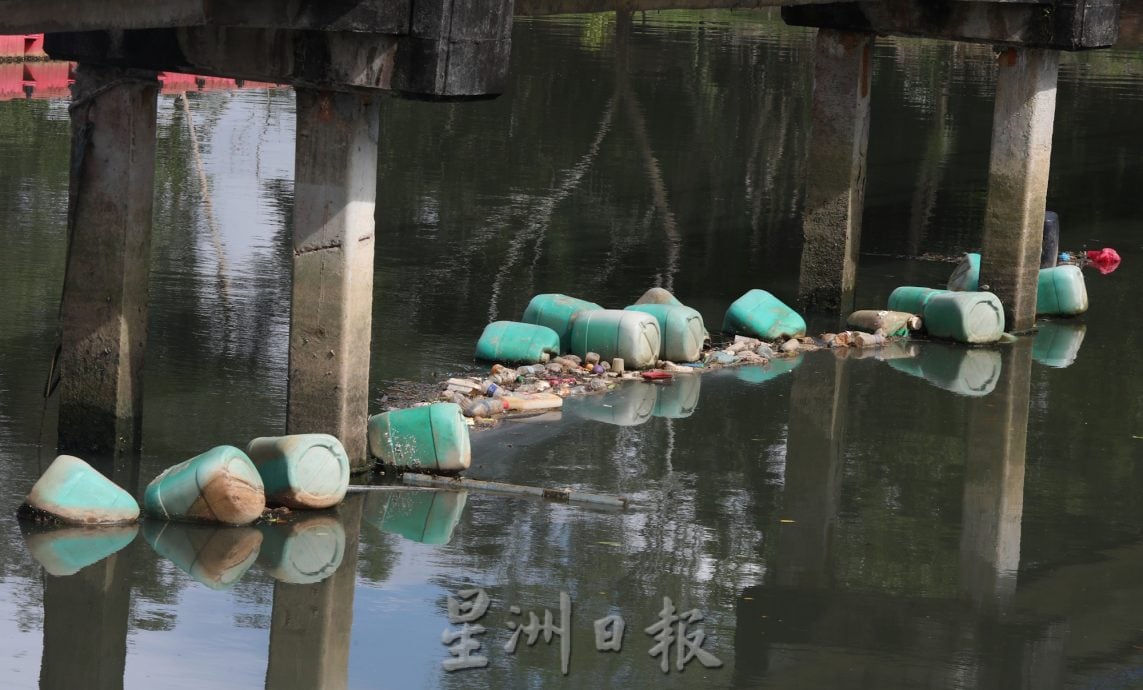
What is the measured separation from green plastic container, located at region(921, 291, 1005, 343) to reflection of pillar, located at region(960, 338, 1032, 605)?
280 millimetres

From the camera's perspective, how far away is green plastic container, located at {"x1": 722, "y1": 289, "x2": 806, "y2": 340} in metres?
14.8

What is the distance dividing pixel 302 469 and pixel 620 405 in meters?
3.52

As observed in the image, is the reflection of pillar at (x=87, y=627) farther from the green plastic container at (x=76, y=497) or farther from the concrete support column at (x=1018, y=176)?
the concrete support column at (x=1018, y=176)

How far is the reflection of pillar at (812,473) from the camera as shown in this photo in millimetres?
9734

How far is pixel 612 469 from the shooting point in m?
11.2

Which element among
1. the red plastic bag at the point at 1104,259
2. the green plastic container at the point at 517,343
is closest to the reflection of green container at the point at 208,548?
the green plastic container at the point at 517,343

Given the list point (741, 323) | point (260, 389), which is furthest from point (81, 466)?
point (741, 323)

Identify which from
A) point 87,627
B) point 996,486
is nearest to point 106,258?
point 87,627

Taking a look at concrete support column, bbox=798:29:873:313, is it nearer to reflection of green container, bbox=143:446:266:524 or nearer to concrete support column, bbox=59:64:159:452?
concrete support column, bbox=59:64:159:452

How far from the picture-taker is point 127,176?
1028 centimetres

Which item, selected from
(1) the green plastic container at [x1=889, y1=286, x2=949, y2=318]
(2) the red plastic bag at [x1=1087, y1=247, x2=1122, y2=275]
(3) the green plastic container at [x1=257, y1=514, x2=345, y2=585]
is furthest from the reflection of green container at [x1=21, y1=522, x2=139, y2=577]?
(2) the red plastic bag at [x1=1087, y1=247, x2=1122, y2=275]

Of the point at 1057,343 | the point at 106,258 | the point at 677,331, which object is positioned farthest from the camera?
the point at 1057,343

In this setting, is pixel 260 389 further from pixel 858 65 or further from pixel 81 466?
pixel 858 65

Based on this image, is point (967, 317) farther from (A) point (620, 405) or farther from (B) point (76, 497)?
(B) point (76, 497)
